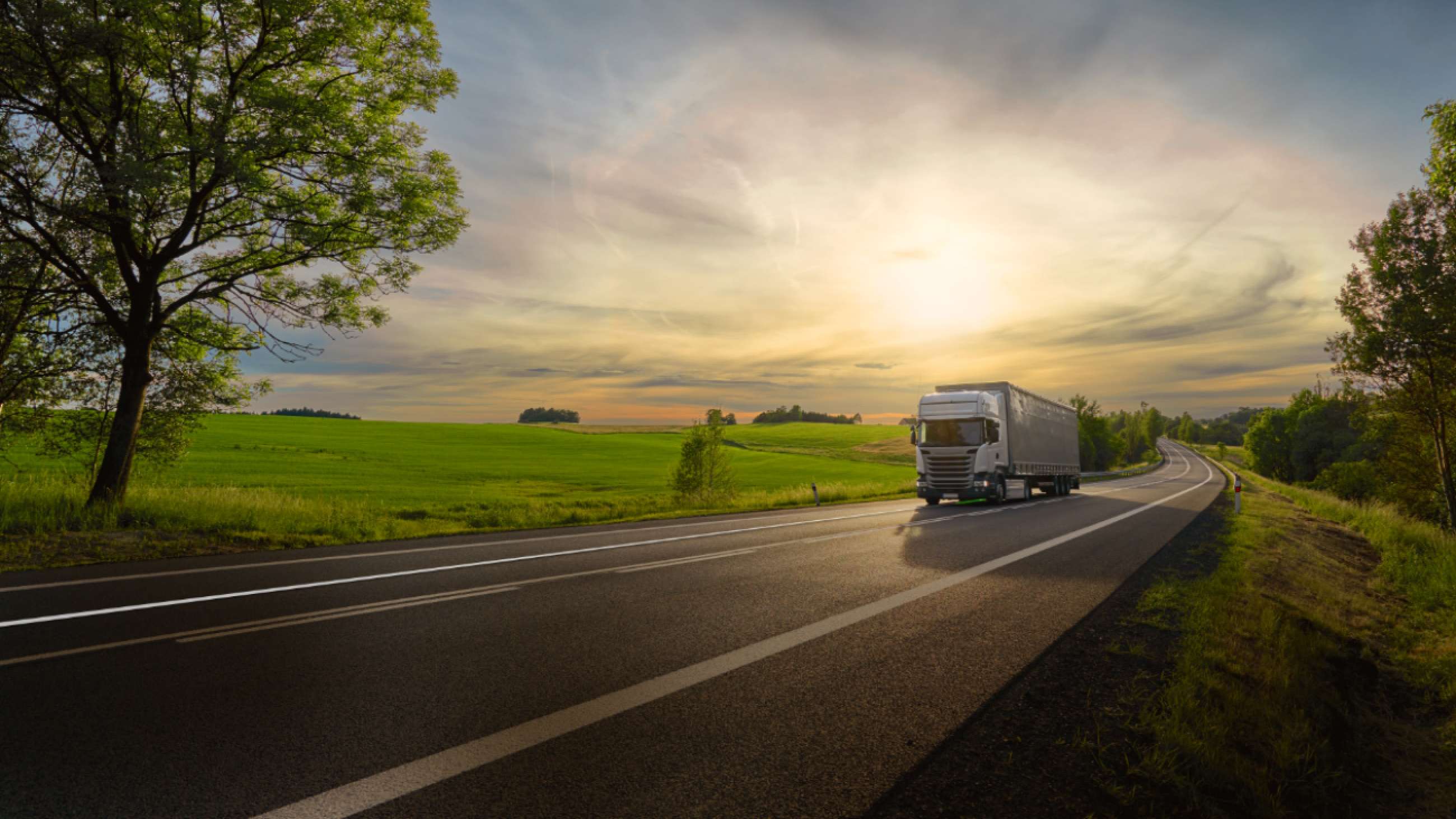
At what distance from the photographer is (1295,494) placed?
33844 mm

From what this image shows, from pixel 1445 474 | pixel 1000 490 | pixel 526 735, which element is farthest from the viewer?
pixel 1000 490

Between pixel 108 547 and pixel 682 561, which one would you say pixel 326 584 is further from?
pixel 108 547

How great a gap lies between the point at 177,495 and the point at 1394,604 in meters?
22.0

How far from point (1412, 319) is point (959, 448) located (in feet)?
37.9

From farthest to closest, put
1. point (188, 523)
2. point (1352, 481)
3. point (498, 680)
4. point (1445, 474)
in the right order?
1. point (1352, 481)
2. point (1445, 474)
3. point (188, 523)
4. point (498, 680)

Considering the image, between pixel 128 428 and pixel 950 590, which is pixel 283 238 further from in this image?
pixel 950 590

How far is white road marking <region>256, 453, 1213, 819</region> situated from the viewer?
2881 millimetres

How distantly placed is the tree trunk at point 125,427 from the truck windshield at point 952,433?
20229 millimetres

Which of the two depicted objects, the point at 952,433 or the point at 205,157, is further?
the point at 952,433

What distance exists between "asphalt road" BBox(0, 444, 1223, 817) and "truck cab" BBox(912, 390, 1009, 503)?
37.7ft

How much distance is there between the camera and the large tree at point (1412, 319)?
16.3m

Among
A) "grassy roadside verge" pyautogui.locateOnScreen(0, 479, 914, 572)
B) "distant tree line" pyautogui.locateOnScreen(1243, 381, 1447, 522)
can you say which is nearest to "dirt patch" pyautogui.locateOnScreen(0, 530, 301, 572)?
"grassy roadside verge" pyautogui.locateOnScreen(0, 479, 914, 572)

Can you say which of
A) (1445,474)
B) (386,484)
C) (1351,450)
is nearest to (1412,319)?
(1445,474)

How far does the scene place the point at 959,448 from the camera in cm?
2106
